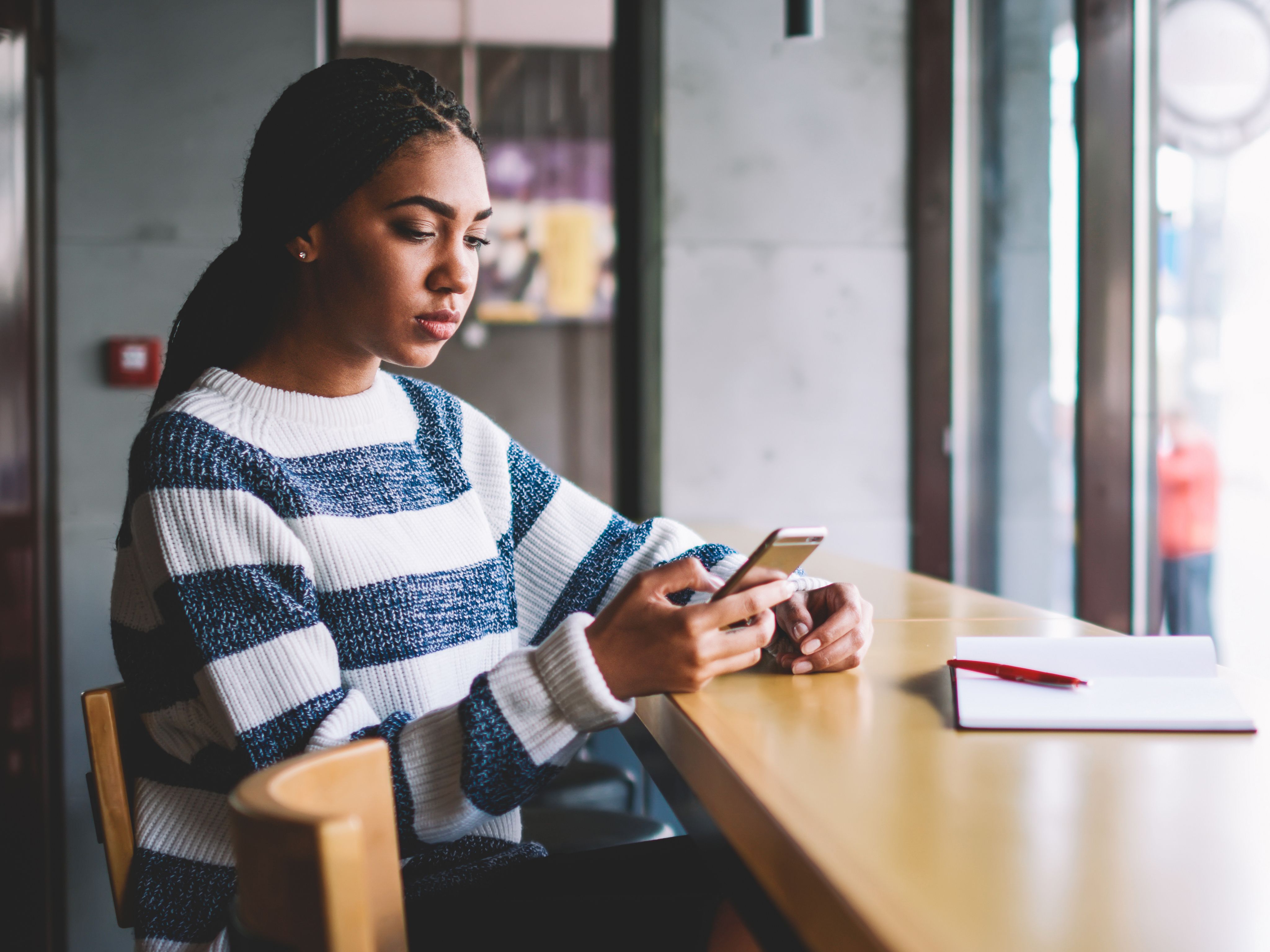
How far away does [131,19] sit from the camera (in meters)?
2.73

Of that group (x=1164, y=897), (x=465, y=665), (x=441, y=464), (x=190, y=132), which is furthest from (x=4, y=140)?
(x=1164, y=897)

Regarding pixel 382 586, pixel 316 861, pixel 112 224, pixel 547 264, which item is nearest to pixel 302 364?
pixel 382 586

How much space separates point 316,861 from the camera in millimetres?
504

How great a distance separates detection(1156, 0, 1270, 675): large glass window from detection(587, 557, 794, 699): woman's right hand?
1636 millimetres

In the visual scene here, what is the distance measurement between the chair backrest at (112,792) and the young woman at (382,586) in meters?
0.02

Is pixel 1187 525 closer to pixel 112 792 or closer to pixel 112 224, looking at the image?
pixel 112 792

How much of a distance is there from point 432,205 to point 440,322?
0.41 feet

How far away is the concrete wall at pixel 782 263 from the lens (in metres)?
2.96

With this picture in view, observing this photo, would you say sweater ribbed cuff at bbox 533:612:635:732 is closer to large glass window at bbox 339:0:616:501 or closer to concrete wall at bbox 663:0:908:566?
concrete wall at bbox 663:0:908:566

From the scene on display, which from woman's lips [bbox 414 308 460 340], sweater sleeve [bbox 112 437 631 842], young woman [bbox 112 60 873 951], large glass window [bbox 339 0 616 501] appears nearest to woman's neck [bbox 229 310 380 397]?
young woman [bbox 112 60 873 951]

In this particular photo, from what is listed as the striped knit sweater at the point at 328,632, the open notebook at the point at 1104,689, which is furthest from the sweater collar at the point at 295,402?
the open notebook at the point at 1104,689

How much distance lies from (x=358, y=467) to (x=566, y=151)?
4.74 m

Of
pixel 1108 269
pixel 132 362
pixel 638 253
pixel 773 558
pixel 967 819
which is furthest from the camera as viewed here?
pixel 638 253

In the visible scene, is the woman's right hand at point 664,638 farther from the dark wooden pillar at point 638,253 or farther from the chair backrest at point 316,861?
the dark wooden pillar at point 638,253
